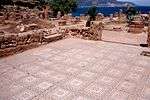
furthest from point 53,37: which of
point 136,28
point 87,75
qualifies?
point 136,28

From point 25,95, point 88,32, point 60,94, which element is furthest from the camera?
point 88,32

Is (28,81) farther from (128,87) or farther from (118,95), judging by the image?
(128,87)

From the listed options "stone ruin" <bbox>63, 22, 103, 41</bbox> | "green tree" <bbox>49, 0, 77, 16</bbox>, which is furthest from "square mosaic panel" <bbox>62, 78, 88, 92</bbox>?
"green tree" <bbox>49, 0, 77, 16</bbox>

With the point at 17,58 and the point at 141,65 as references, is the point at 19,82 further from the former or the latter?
the point at 141,65

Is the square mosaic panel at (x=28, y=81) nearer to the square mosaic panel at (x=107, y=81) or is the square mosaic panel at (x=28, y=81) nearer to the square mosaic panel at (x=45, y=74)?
the square mosaic panel at (x=45, y=74)

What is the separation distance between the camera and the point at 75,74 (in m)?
7.27

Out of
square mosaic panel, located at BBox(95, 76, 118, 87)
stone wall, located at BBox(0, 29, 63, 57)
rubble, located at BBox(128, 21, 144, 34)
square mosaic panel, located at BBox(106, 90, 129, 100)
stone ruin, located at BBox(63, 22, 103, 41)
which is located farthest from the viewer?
rubble, located at BBox(128, 21, 144, 34)

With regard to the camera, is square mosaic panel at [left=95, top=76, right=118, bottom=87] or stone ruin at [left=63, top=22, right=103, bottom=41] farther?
stone ruin at [left=63, top=22, right=103, bottom=41]

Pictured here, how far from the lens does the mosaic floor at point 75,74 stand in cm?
593

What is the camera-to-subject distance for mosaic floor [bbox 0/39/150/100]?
5.93 metres

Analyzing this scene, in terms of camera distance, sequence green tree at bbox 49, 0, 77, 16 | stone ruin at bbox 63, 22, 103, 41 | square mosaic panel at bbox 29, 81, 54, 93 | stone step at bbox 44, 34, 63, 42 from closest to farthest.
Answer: square mosaic panel at bbox 29, 81, 54, 93
stone step at bbox 44, 34, 63, 42
stone ruin at bbox 63, 22, 103, 41
green tree at bbox 49, 0, 77, 16

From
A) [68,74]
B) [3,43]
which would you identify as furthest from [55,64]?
[3,43]

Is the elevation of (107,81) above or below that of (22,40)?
below

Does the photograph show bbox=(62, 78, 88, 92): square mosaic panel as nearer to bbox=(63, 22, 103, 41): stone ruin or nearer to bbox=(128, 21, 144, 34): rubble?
bbox=(63, 22, 103, 41): stone ruin
